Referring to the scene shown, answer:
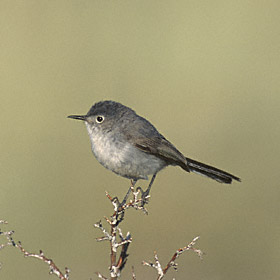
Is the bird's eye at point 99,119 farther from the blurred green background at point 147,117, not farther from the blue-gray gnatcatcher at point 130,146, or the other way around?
the blurred green background at point 147,117

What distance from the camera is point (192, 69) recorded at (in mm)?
8781

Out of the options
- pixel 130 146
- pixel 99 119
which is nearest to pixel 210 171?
pixel 130 146

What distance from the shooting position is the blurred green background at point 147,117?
6.62 metres

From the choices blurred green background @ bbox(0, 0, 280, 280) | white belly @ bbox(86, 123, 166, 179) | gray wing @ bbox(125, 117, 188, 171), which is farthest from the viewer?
blurred green background @ bbox(0, 0, 280, 280)

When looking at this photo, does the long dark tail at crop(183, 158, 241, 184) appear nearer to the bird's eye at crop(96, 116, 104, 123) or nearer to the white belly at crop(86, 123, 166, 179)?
the white belly at crop(86, 123, 166, 179)

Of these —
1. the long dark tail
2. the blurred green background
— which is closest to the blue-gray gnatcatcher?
the long dark tail

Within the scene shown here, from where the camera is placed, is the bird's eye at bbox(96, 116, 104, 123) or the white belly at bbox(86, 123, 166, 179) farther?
the bird's eye at bbox(96, 116, 104, 123)

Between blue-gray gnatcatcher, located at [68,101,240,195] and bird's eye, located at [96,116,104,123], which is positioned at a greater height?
bird's eye, located at [96,116,104,123]

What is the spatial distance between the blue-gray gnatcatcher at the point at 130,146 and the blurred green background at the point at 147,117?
2026 millimetres

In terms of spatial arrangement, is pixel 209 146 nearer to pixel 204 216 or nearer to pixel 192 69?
pixel 204 216

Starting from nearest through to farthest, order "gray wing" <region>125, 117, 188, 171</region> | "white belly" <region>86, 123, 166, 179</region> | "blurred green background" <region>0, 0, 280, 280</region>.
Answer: "white belly" <region>86, 123, 166, 179</region> → "gray wing" <region>125, 117, 188, 171</region> → "blurred green background" <region>0, 0, 280, 280</region>

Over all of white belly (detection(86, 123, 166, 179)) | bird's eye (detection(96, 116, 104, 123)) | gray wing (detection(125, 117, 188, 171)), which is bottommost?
white belly (detection(86, 123, 166, 179))

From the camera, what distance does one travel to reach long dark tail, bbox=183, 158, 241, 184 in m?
4.46

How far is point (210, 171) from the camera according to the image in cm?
454
